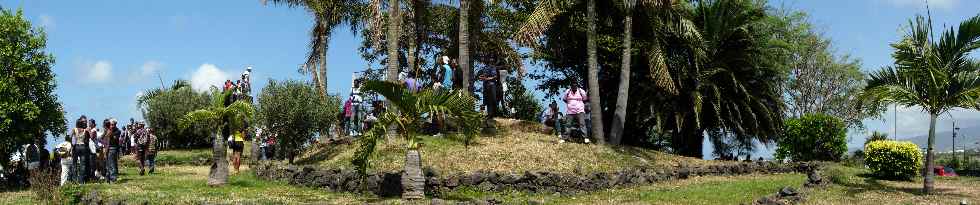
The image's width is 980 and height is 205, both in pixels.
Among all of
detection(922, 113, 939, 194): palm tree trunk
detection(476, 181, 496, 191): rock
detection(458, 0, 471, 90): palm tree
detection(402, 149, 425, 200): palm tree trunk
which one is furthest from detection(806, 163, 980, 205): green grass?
detection(458, 0, 471, 90): palm tree

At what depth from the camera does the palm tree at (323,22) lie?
3105 centimetres

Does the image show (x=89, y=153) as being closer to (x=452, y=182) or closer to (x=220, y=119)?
(x=220, y=119)

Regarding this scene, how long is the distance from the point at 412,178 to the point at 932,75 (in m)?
10.2

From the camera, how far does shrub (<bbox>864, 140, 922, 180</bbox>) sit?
18438mm

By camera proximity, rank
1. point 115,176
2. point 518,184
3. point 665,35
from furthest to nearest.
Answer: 1. point 665,35
2. point 115,176
3. point 518,184

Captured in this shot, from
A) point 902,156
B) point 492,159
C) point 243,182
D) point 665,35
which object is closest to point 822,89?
point 665,35

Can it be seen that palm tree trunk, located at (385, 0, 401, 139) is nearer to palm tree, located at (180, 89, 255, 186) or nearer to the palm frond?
the palm frond

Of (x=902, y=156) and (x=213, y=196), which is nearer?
(x=213, y=196)

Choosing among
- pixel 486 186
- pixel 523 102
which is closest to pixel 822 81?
pixel 523 102

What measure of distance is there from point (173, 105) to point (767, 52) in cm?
3037

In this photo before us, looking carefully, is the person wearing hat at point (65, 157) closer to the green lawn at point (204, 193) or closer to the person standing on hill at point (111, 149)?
the green lawn at point (204, 193)

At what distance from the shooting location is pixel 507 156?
18.2 meters

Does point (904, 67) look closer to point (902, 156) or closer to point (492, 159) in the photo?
point (902, 156)

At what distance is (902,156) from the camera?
725 inches
